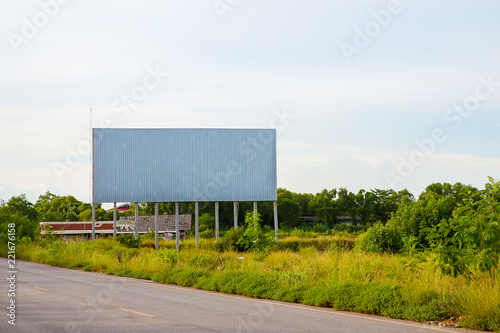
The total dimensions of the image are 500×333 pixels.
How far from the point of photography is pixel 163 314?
12.2 m

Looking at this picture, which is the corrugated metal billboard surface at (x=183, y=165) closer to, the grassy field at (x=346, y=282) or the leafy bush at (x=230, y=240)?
the leafy bush at (x=230, y=240)

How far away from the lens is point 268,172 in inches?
1623

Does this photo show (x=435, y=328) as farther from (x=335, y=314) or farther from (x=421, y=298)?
(x=335, y=314)

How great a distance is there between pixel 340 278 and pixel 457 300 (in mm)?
4267

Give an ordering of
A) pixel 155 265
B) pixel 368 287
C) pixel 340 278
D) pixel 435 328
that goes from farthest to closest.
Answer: pixel 155 265, pixel 340 278, pixel 368 287, pixel 435 328

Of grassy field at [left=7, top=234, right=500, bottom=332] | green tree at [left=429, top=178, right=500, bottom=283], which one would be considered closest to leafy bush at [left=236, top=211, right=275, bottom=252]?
grassy field at [left=7, top=234, right=500, bottom=332]

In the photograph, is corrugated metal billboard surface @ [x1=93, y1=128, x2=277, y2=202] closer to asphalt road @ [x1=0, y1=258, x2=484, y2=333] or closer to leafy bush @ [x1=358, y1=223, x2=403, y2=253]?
leafy bush @ [x1=358, y1=223, x2=403, y2=253]

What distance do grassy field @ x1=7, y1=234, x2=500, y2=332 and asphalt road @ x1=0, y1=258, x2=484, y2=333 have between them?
0.49 m

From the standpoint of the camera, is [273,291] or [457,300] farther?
[273,291]

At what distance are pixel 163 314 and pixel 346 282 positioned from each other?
15.9 ft

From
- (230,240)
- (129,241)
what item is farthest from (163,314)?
(129,241)

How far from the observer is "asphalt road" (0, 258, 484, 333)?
411 inches

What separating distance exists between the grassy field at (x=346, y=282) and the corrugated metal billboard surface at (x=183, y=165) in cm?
1374

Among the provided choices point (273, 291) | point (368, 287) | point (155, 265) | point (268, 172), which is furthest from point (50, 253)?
point (368, 287)
